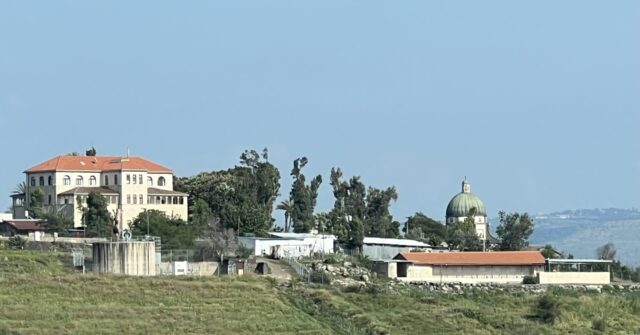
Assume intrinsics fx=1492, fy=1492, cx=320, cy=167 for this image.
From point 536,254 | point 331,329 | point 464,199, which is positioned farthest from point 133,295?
point 464,199

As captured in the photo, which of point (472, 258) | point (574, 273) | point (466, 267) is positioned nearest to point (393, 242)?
point (472, 258)

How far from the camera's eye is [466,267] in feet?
280

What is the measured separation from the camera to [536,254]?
89000mm

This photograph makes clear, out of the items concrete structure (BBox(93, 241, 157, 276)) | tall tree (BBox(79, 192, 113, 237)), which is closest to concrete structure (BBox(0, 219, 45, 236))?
tall tree (BBox(79, 192, 113, 237))

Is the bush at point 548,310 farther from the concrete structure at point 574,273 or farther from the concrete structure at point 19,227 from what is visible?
the concrete structure at point 19,227

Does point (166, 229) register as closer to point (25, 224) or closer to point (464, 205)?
point (25, 224)

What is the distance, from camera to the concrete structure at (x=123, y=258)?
71.4m

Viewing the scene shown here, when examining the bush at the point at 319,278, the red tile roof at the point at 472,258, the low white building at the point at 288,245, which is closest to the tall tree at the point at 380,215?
the low white building at the point at 288,245

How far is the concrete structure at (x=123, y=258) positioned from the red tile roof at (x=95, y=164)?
27.5 meters

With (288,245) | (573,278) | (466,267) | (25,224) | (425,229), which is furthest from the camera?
(425,229)

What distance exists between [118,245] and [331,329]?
42.1 feet

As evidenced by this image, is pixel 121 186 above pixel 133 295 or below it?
above

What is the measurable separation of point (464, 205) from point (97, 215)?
48.5 meters

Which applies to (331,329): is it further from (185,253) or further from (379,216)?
(379,216)
